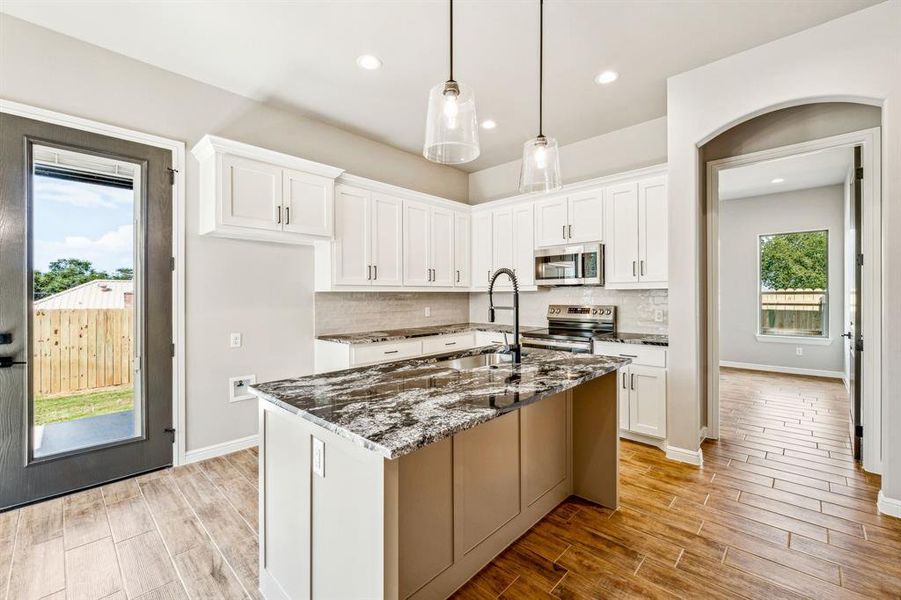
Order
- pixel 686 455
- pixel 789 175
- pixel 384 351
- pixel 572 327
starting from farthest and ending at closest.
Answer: pixel 789 175 → pixel 572 327 → pixel 384 351 → pixel 686 455

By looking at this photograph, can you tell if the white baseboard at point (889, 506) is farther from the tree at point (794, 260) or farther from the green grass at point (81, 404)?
the tree at point (794, 260)

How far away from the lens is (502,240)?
4887mm

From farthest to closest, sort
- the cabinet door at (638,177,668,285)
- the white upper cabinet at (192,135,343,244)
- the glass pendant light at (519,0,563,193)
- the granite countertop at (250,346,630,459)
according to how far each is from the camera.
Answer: the cabinet door at (638,177,668,285) < the white upper cabinet at (192,135,343,244) < the glass pendant light at (519,0,563,193) < the granite countertop at (250,346,630,459)

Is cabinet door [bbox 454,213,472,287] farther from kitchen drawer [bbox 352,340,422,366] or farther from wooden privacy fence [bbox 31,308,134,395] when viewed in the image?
wooden privacy fence [bbox 31,308,134,395]

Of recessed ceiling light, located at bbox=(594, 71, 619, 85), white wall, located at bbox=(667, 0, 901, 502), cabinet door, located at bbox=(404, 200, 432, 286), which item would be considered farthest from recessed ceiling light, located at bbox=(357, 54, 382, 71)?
white wall, located at bbox=(667, 0, 901, 502)

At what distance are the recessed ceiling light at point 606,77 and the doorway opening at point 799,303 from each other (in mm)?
1169

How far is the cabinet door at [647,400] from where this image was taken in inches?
132

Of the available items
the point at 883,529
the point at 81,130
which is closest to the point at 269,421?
the point at 81,130

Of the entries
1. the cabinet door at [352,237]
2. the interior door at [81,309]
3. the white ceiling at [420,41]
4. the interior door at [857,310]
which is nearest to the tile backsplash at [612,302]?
the interior door at [857,310]

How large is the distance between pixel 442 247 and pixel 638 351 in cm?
244

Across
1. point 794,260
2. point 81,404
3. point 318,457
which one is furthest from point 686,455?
point 794,260

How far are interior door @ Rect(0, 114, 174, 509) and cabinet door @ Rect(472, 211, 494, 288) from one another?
3.21 meters

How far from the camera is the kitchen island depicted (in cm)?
123

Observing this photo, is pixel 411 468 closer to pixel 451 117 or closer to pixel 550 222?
pixel 451 117
